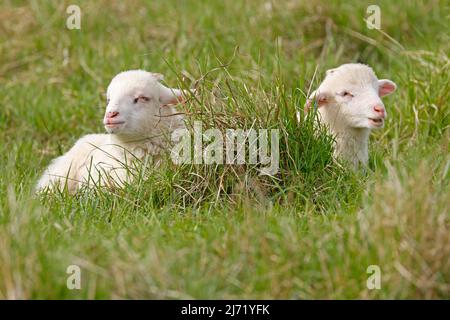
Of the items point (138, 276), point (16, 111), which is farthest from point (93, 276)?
point (16, 111)

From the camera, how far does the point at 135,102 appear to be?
21.4 feet

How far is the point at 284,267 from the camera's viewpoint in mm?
4859

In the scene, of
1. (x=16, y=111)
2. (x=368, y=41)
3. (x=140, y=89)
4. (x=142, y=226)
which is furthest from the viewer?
(x=368, y=41)

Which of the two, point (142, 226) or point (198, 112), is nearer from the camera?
point (142, 226)

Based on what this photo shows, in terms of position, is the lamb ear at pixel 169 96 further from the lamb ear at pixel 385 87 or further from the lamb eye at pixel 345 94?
the lamb ear at pixel 385 87

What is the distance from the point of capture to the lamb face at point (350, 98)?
6.54 meters

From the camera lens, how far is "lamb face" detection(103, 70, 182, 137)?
6.37 metres

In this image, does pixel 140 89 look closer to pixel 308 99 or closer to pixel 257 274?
pixel 308 99

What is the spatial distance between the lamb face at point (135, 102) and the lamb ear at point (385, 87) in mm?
1357

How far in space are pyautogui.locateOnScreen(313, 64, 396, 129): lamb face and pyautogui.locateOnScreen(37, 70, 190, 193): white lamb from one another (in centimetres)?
96

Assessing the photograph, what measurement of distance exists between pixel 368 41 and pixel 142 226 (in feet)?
13.8

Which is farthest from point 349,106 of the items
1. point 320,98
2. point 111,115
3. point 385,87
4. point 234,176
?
point 111,115

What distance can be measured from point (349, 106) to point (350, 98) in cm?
5
